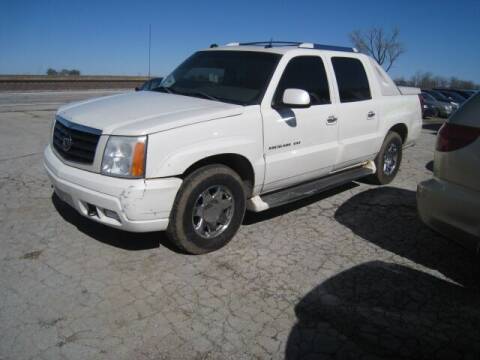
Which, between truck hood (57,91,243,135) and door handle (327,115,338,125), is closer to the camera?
truck hood (57,91,243,135)

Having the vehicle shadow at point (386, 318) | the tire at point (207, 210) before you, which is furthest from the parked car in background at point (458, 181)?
the tire at point (207, 210)

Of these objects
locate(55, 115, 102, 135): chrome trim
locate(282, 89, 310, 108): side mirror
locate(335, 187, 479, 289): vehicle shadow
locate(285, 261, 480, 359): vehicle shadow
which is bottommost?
locate(285, 261, 480, 359): vehicle shadow

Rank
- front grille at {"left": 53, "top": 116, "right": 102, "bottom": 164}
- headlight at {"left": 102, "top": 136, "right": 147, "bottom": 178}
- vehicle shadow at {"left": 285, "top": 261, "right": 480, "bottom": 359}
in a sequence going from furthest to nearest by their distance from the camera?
front grille at {"left": 53, "top": 116, "right": 102, "bottom": 164}
headlight at {"left": 102, "top": 136, "right": 147, "bottom": 178}
vehicle shadow at {"left": 285, "top": 261, "right": 480, "bottom": 359}

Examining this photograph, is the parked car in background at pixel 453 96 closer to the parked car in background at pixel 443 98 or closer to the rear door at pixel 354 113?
the parked car in background at pixel 443 98

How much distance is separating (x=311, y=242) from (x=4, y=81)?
118 ft

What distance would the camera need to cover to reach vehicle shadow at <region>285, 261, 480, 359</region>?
252 cm

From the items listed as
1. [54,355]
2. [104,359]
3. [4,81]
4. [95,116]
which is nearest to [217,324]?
[104,359]

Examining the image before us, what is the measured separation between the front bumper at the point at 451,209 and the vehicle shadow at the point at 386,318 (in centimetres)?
47

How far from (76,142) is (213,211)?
1.31m

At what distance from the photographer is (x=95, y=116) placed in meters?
3.51

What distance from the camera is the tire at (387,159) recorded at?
226 inches

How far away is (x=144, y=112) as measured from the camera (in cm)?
350

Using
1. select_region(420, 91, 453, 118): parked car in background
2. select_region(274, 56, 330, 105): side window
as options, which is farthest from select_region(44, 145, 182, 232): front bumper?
select_region(420, 91, 453, 118): parked car in background

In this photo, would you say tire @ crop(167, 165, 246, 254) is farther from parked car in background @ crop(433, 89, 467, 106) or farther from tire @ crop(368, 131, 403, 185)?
parked car in background @ crop(433, 89, 467, 106)
